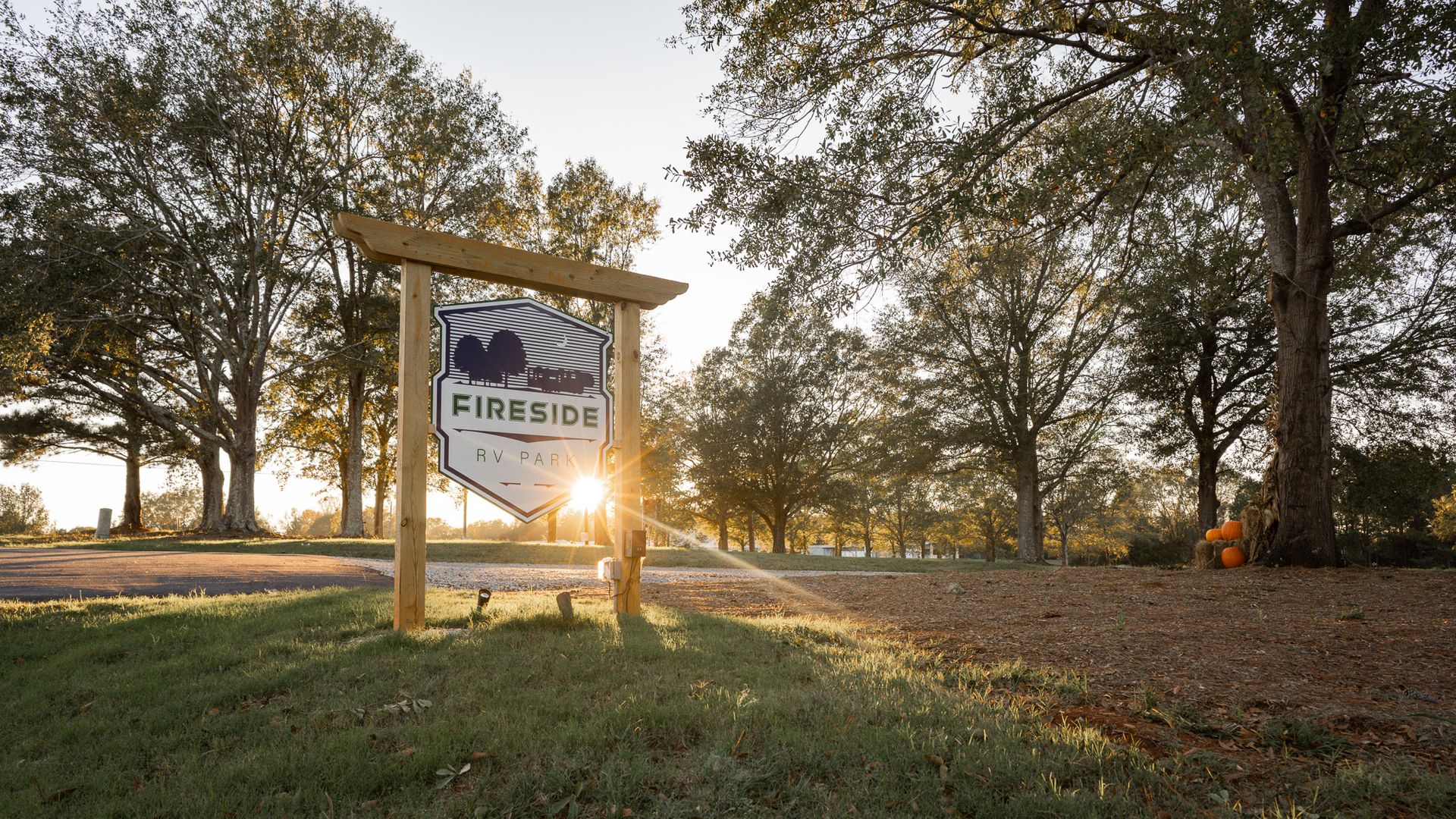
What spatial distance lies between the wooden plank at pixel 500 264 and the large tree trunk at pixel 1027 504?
1856 centimetres

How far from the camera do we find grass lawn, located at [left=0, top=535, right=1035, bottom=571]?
1598 cm

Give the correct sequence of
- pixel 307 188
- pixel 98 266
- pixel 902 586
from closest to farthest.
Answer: pixel 902 586, pixel 98 266, pixel 307 188

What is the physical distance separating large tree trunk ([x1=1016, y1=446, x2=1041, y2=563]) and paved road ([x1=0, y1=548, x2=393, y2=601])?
762 inches

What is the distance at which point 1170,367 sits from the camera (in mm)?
21172

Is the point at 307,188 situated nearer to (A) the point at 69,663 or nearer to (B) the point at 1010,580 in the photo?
(A) the point at 69,663

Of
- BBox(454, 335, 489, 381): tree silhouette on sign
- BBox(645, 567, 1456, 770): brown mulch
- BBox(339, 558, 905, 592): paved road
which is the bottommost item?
BBox(339, 558, 905, 592): paved road

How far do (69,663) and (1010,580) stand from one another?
10801 millimetres

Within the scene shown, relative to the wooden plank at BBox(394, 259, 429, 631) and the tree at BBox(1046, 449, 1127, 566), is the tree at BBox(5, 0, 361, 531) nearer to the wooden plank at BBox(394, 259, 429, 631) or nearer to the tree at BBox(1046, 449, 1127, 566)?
the wooden plank at BBox(394, 259, 429, 631)

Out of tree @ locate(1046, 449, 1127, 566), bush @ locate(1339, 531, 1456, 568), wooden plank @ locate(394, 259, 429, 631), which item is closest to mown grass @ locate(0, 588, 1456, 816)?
wooden plank @ locate(394, 259, 429, 631)

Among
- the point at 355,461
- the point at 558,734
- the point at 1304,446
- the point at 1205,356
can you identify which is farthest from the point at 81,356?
the point at 1205,356

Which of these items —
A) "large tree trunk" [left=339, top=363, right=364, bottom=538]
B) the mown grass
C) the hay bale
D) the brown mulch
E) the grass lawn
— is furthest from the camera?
"large tree trunk" [left=339, top=363, right=364, bottom=538]

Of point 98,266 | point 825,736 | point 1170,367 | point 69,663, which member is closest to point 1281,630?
point 825,736

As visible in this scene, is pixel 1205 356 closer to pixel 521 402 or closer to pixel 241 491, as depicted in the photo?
pixel 521 402

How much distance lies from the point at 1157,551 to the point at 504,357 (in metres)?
40.9
